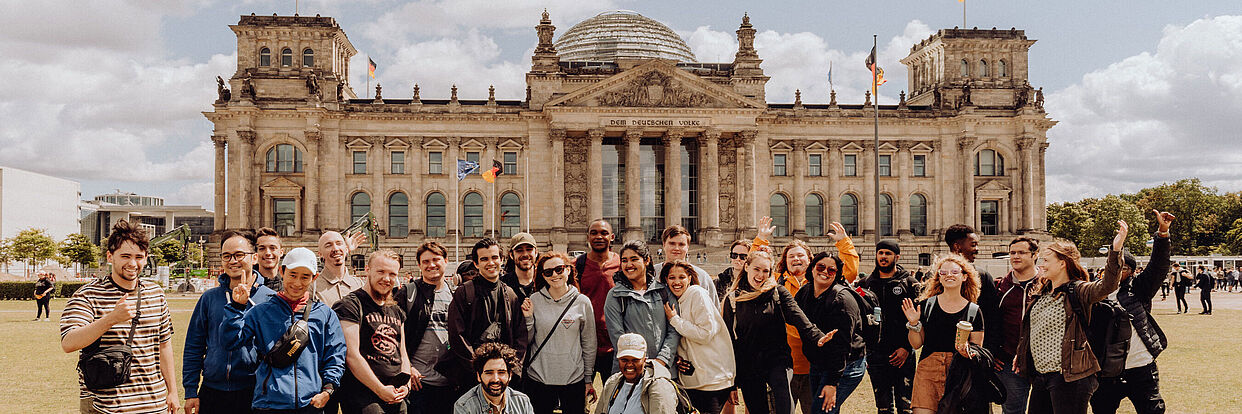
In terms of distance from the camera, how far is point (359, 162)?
5762cm

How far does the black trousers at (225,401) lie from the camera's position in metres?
7.93

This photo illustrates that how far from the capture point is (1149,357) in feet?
29.4

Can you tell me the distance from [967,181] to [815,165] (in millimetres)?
10487

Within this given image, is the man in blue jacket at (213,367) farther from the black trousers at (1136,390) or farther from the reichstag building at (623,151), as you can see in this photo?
the reichstag building at (623,151)

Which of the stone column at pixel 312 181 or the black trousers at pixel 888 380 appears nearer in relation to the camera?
the black trousers at pixel 888 380

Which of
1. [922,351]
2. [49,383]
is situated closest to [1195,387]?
[922,351]

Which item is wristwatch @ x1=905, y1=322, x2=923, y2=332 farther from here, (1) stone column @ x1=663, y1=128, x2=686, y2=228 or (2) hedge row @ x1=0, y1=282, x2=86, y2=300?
(2) hedge row @ x1=0, y1=282, x2=86, y2=300

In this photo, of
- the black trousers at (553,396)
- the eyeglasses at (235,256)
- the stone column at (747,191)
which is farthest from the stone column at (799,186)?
the eyeglasses at (235,256)

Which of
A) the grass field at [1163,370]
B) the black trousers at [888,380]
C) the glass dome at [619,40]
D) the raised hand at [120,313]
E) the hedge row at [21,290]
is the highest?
the glass dome at [619,40]

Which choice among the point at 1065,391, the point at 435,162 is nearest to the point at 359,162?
the point at 435,162

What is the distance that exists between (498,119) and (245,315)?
2003 inches

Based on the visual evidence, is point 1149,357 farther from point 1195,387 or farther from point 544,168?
point 544,168

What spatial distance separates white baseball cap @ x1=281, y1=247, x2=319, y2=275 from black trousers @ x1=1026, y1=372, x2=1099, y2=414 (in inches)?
275

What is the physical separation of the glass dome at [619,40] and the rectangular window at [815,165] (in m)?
14.3
